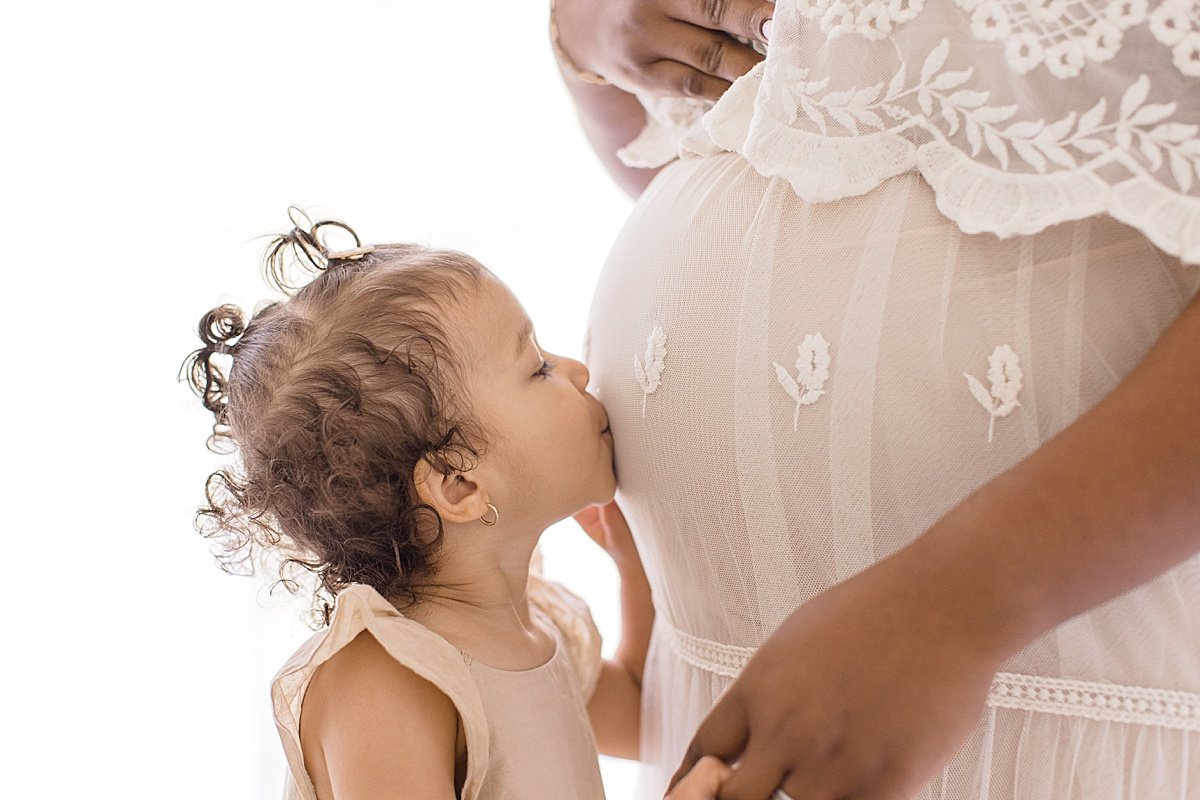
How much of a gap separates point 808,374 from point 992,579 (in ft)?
0.65

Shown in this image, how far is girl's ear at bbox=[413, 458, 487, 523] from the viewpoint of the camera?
0.95m

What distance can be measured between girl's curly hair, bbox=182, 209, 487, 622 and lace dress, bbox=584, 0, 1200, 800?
21 cm

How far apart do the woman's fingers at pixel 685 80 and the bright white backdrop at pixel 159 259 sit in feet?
3.02

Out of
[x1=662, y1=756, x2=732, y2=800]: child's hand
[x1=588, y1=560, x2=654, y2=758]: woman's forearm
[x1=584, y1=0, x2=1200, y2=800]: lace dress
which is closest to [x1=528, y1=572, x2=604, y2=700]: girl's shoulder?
[x1=588, y1=560, x2=654, y2=758]: woman's forearm

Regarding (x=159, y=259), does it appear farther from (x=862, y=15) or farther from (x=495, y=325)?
(x=862, y=15)

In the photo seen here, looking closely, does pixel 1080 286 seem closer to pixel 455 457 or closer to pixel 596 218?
pixel 455 457

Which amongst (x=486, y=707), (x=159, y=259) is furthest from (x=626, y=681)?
(x=159, y=259)

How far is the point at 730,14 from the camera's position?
0.93 meters

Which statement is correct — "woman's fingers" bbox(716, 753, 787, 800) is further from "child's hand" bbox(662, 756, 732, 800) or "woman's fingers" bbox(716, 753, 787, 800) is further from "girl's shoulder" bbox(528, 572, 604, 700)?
"girl's shoulder" bbox(528, 572, 604, 700)

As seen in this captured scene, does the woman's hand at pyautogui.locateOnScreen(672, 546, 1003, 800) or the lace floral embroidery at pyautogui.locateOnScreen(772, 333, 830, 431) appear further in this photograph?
the lace floral embroidery at pyautogui.locateOnScreen(772, 333, 830, 431)

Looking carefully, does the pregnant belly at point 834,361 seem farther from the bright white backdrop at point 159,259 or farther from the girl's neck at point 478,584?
the bright white backdrop at point 159,259

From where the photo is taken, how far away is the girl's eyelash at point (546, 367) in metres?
1.01

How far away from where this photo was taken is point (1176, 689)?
73 centimetres

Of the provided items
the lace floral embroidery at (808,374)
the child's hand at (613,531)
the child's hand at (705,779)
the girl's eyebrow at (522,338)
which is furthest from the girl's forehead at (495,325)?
the child's hand at (705,779)
